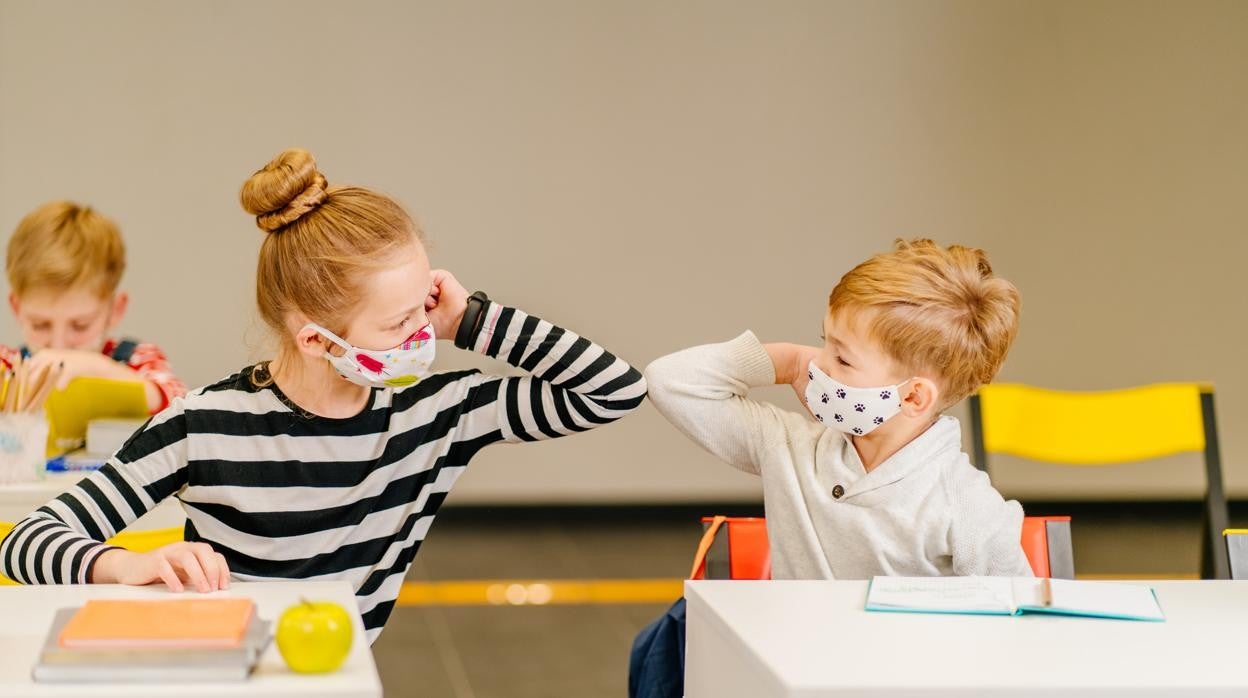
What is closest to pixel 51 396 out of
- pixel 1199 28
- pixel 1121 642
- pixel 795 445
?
pixel 795 445

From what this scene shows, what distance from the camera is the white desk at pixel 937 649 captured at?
1.17 m

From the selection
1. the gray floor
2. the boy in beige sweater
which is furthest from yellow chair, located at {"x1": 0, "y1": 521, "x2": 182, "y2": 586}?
the gray floor

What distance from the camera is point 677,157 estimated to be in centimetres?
509

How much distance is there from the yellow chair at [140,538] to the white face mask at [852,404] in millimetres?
900

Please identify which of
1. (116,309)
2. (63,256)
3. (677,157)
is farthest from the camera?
(677,157)

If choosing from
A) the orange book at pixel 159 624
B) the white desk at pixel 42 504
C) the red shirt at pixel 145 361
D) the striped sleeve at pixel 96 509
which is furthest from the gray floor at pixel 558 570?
the orange book at pixel 159 624

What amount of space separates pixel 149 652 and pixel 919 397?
3.53 feet

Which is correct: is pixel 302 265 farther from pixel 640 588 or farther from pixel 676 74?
pixel 676 74

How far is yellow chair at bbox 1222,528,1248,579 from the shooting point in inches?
67.9

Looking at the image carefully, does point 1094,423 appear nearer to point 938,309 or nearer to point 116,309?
point 938,309

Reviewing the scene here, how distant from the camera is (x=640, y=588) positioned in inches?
168

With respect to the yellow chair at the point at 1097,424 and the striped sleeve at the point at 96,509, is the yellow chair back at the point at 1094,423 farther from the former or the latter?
the striped sleeve at the point at 96,509

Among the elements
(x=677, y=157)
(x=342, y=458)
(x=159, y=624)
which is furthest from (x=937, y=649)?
(x=677, y=157)

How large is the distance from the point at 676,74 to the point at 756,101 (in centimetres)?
33
